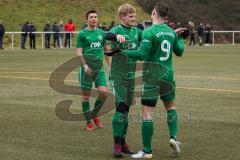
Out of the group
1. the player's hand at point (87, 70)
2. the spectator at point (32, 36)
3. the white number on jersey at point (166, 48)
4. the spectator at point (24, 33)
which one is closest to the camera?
the white number on jersey at point (166, 48)

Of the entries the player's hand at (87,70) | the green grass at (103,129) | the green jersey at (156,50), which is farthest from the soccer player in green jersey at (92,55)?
the green jersey at (156,50)

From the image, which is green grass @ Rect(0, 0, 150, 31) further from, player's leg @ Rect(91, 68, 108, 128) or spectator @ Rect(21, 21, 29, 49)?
player's leg @ Rect(91, 68, 108, 128)

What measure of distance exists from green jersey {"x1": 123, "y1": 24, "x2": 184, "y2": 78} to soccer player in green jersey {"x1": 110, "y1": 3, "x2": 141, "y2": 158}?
61 centimetres

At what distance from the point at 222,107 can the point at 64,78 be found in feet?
28.0

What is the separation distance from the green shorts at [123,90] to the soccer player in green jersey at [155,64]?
53cm

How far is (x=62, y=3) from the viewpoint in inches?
2467

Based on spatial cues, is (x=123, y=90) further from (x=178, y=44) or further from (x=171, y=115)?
(x=178, y=44)

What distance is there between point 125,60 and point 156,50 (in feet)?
3.43

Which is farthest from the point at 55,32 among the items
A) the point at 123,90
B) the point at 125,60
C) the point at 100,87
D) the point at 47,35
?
the point at 123,90

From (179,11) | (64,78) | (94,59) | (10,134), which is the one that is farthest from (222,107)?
(179,11)

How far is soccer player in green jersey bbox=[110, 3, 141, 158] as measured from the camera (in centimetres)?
970

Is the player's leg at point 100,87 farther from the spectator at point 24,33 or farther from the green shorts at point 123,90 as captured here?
the spectator at point 24,33

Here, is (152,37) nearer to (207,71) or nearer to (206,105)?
(206,105)

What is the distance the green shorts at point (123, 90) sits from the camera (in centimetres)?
982
